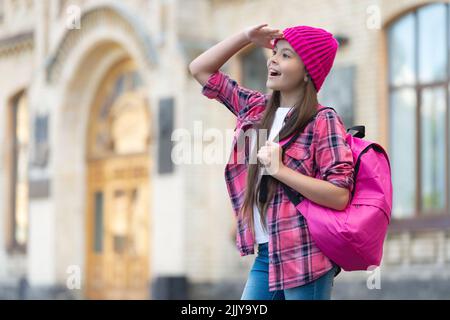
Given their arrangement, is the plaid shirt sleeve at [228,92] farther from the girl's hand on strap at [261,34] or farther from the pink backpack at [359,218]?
the pink backpack at [359,218]

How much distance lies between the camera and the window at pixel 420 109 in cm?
1449

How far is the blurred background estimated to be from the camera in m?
14.7

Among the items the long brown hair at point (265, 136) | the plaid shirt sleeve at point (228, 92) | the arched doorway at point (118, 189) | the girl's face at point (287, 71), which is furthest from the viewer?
the arched doorway at point (118, 189)

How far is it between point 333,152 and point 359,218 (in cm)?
31

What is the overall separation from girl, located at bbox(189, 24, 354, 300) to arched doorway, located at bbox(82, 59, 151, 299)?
13.3 meters

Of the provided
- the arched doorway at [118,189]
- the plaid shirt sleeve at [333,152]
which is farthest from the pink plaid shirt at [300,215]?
the arched doorway at [118,189]

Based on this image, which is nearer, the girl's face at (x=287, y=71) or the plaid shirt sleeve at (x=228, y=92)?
the girl's face at (x=287, y=71)

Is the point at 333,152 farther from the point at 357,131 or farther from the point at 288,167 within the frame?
the point at 357,131

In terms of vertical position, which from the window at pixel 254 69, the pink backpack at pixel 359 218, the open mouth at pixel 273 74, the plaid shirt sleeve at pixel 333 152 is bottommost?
the pink backpack at pixel 359 218

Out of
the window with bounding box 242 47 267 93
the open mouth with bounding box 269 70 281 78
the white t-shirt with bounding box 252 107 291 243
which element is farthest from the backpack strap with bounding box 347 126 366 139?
the window with bounding box 242 47 267 93

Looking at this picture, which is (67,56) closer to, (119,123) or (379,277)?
(119,123)

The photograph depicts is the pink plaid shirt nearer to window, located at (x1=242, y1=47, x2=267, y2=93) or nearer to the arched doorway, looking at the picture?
window, located at (x1=242, y1=47, x2=267, y2=93)

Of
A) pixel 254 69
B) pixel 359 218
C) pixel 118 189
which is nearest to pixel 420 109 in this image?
pixel 254 69
